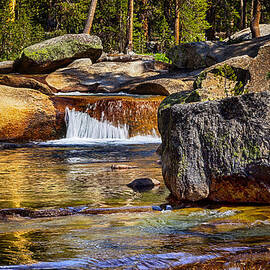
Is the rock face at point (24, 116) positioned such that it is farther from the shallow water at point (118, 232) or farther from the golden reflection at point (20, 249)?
the golden reflection at point (20, 249)

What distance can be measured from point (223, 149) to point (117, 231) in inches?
52.9

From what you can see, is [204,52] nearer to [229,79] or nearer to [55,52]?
[55,52]

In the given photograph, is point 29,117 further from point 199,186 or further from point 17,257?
point 17,257

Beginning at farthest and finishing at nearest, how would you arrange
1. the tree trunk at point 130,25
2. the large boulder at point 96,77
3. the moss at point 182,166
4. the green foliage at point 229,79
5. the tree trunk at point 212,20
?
the tree trunk at point 212,20
the tree trunk at point 130,25
the large boulder at point 96,77
the green foliage at point 229,79
the moss at point 182,166

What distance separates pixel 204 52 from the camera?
2098 cm


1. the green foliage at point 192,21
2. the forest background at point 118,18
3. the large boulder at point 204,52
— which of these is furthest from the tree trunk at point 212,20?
the large boulder at point 204,52

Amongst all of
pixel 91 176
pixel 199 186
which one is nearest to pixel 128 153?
pixel 91 176

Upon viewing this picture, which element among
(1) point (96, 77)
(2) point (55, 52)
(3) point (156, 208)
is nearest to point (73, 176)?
(3) point (156, 208)

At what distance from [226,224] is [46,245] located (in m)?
1.52

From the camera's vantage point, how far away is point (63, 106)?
14.9m

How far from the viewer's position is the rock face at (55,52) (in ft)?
74.4

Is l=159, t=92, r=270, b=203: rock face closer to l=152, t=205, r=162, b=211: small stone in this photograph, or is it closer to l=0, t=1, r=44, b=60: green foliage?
l=152, t=205, r=162, b=211: small stone

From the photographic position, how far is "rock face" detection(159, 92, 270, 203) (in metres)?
4.68

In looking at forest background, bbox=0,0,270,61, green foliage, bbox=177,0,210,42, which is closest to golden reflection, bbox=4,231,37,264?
forest background, bbox=0,0,270,61
